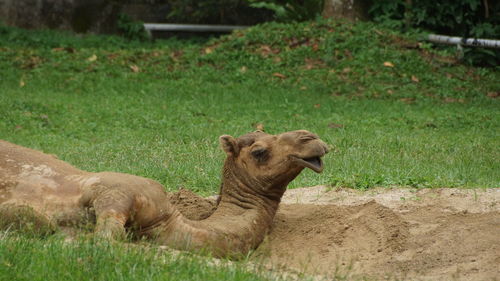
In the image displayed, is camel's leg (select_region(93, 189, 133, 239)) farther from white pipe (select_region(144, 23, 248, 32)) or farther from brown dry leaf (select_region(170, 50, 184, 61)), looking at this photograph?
white pipe (select_region(144, 23, 248, 32))

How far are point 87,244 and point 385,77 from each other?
12494mm

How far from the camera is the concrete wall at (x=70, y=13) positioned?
71.5 feet

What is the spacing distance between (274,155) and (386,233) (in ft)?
3.53

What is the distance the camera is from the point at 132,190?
5.92 m

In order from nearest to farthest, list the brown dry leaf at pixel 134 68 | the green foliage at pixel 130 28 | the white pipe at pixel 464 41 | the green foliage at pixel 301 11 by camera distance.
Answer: the white pipe at pixel 464 41 → the brown dry leaf at pixel 134 68 → the green foliage at pixel 301 11 → the green foliage at pixel 130 28

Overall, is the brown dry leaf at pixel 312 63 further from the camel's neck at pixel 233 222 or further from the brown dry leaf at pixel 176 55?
the camel's neck at pixel 233 222

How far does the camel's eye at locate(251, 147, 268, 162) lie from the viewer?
655 cm

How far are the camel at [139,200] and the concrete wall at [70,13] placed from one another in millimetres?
16276

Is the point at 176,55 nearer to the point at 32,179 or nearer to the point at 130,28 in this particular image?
the point at 130,28

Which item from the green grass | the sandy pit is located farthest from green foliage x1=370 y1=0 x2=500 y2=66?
the green grass

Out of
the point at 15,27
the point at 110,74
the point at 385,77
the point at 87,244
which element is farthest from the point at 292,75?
the point at 87,244

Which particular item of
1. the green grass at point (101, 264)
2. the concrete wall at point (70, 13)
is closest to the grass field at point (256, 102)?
the concrete wall at point (70, 13)

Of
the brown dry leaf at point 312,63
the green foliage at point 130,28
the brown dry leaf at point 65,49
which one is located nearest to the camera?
the brown dry leaf at point 312,63

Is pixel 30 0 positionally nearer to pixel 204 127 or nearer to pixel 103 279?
pixel 204 127
